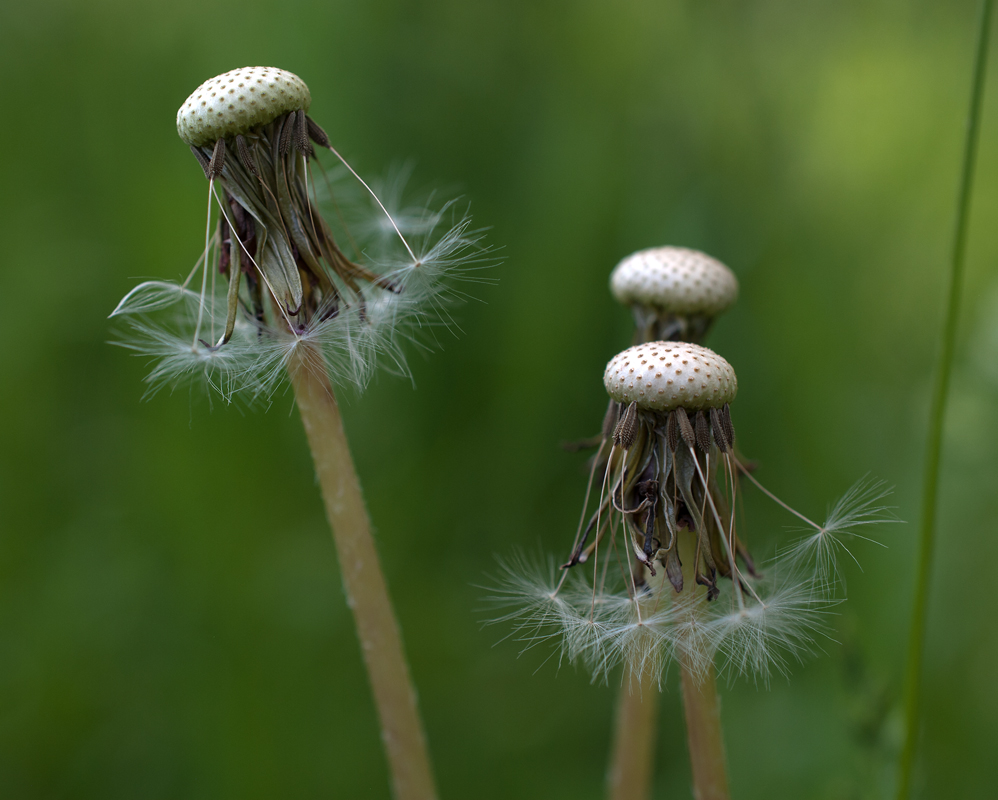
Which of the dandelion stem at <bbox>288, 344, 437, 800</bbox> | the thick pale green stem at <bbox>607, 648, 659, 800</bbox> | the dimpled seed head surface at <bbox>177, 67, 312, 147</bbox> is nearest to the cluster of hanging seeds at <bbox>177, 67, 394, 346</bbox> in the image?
the dimpled seed head surface at <bbox>177, 67, 312, 147</bbox>

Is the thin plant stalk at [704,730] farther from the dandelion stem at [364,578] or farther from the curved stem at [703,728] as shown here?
the dandelion stem at [364,578]

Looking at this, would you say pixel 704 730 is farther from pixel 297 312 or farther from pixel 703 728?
pixel 297 312

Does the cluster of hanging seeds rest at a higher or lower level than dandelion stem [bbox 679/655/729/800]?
higher

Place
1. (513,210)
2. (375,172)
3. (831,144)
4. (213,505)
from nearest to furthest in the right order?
(213,505), (375,172), (513,210), (831,144)

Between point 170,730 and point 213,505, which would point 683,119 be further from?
point 170,730

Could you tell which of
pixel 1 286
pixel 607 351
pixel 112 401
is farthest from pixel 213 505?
pixel 607 351

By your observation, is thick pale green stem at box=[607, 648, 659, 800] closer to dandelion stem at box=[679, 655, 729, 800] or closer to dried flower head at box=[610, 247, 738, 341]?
dandelion stem at box=[679, 655, 729, 800]
